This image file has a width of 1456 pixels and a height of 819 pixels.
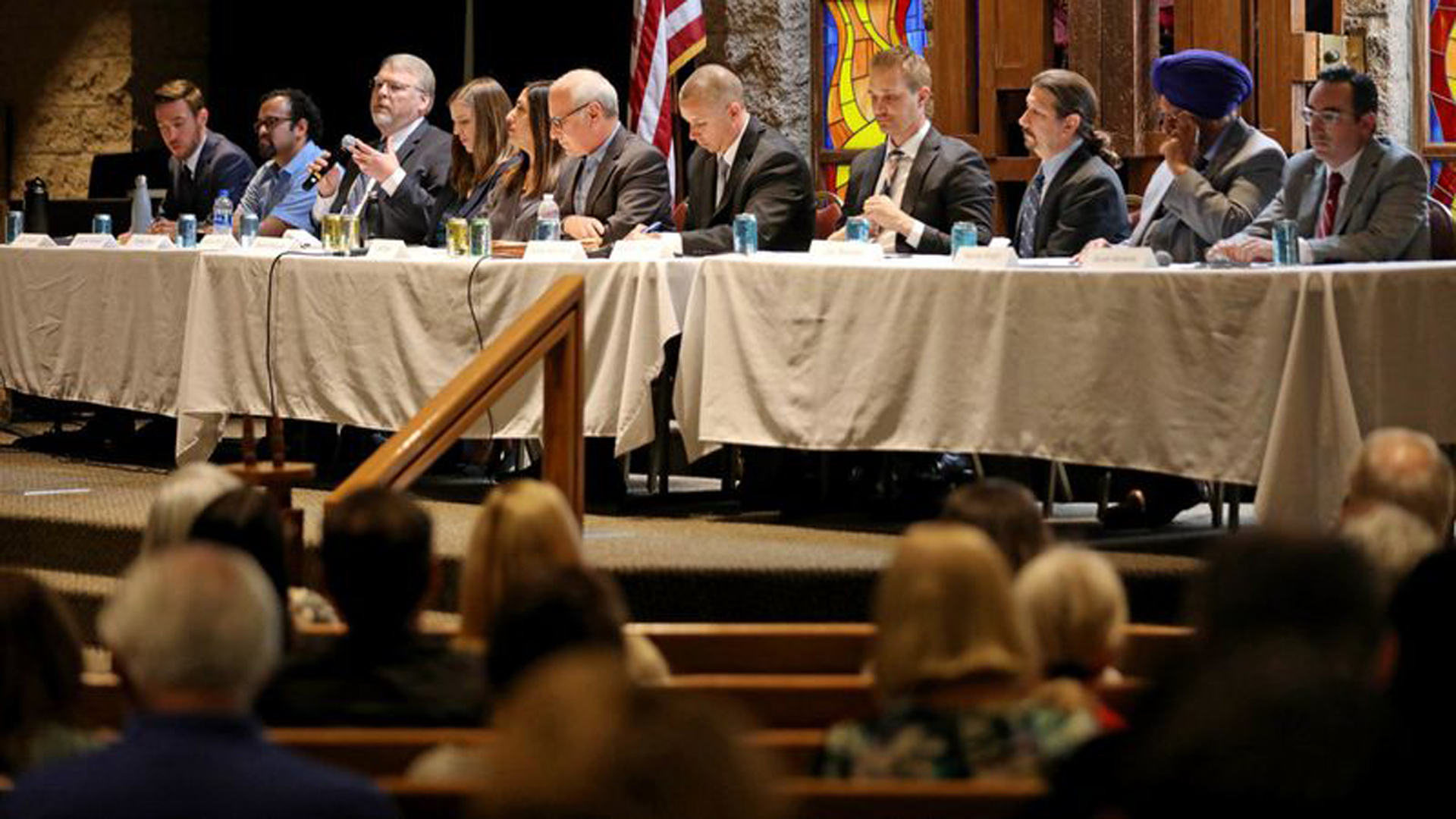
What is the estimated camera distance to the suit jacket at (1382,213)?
18.4ft

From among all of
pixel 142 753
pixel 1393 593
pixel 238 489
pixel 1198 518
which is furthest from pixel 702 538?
pixel 142 753

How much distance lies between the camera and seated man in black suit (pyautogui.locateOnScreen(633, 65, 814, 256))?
21.7 feet

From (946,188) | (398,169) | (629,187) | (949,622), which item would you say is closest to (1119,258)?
(946,188)

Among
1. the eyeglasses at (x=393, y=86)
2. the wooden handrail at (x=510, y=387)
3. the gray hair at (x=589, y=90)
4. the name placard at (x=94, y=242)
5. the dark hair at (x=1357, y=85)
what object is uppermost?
the eyeglasses at (x=393, y=86)

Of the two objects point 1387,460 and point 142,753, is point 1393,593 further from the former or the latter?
point 142,753

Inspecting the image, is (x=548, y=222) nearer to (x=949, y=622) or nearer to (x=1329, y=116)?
(x=1329, y=116)

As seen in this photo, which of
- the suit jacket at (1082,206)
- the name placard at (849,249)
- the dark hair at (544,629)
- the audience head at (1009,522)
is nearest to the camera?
the dark hair at (544,629)

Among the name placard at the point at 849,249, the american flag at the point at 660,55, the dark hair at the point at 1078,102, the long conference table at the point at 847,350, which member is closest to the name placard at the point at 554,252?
the long conference table at the point at 847,350

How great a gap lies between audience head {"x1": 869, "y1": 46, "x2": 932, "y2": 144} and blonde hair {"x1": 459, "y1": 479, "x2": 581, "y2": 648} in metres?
3.71

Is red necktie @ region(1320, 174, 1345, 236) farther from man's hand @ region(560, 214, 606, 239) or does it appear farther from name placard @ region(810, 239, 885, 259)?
man's hand @ region(560, 214, 606, 239)

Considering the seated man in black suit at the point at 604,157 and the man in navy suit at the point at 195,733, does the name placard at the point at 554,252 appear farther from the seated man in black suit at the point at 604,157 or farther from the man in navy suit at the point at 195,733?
the man in navy suit at the point at 195,733

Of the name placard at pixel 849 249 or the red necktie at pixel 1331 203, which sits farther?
the name placard at pixel 849 249

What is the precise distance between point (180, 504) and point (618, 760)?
2.18 meters

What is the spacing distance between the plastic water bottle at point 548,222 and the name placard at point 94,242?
152 cm
